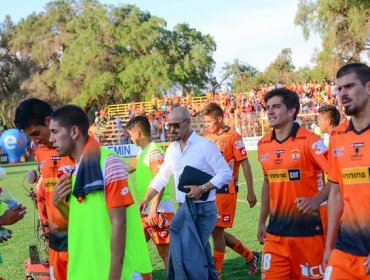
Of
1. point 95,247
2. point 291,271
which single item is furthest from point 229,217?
point 95,247

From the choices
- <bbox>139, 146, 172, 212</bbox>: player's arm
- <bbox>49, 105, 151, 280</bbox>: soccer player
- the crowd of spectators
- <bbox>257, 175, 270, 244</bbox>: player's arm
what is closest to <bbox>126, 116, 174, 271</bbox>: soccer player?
<bbox>139, 146, 172, 212</bbox>: player's arm

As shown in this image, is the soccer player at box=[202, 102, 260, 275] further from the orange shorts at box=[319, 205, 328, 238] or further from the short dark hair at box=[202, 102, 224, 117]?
the orange shorts at box=[319, 205, 328, 238]

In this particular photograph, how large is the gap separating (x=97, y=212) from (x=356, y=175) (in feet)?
5.89

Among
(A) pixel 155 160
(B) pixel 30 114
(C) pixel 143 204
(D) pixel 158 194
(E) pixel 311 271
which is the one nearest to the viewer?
(B) pixel 30 114

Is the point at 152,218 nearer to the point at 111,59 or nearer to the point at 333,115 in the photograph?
the point at 333,115

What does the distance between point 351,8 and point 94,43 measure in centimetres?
2876

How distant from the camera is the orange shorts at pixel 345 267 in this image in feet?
13.7

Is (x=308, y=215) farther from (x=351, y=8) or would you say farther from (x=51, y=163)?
(x=351, y=8)

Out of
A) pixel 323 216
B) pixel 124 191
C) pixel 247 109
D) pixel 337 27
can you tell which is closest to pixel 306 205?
pixel 323 216

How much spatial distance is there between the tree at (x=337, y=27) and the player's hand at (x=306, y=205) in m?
43.8

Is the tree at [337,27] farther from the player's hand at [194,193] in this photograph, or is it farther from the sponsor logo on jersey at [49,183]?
the sponsor logo on jersey at [49,183]

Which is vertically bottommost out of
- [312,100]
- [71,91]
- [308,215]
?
[308,215]

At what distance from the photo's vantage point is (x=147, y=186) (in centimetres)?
772

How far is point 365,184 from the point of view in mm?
4234
